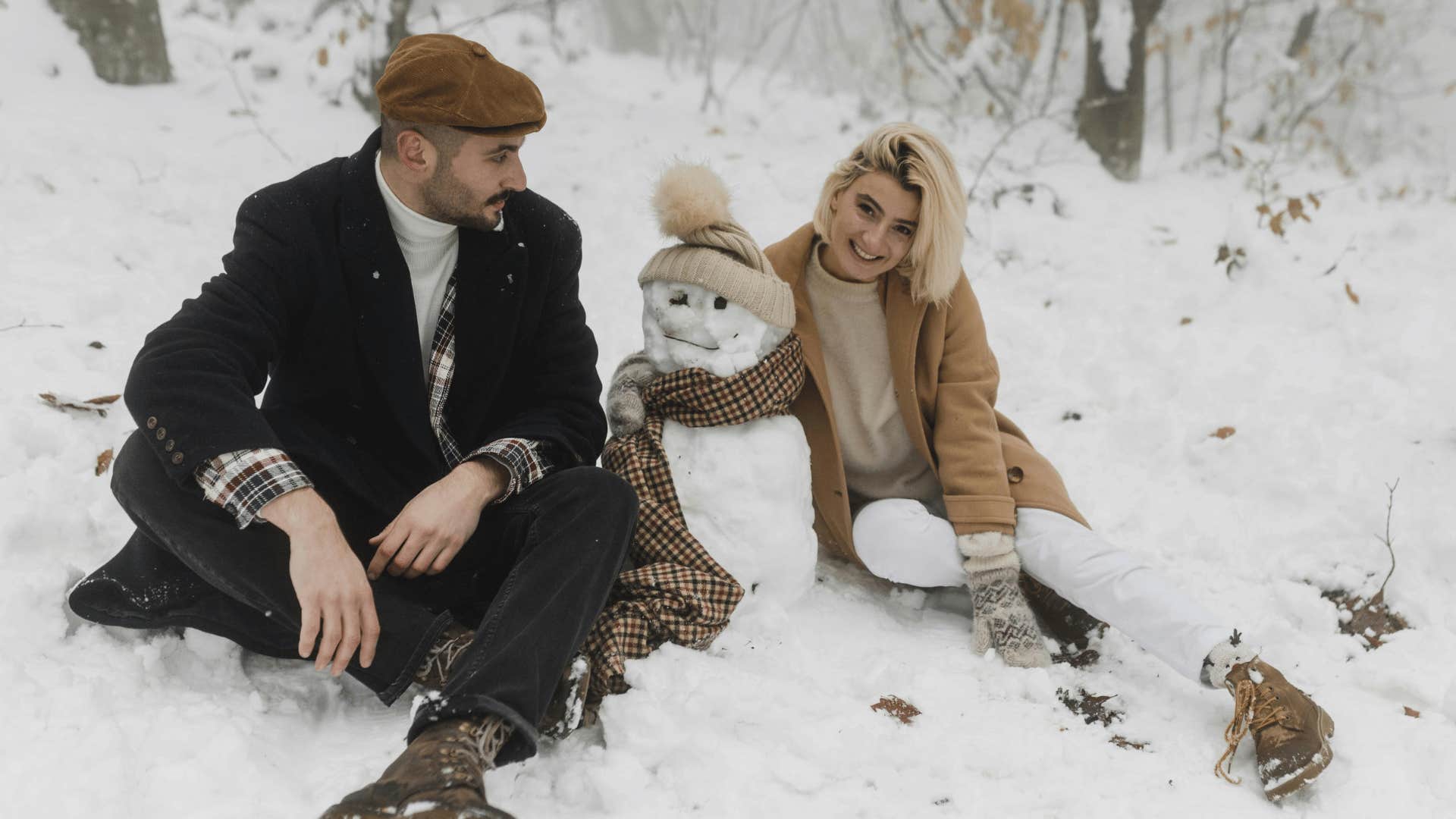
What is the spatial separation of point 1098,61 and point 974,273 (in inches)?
94.3

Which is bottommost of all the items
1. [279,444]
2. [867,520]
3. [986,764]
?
[986,764]

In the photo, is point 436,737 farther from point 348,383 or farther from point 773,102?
point 773,102

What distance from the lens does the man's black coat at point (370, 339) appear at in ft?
6.88

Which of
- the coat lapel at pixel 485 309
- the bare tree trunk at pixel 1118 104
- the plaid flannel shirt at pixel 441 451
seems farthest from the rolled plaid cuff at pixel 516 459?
the bare tree trunk at pixel 1118 104

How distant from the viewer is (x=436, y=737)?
5.42 ft

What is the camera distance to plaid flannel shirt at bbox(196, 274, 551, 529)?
72.7 inches

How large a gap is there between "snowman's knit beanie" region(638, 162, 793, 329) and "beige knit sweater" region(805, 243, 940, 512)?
0.19 meters

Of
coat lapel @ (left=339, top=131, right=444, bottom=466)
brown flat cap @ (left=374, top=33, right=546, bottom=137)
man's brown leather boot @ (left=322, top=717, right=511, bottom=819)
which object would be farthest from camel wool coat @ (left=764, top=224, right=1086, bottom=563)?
man's brown leather boot @ (left=322, top=717, right=511, bottom=819)

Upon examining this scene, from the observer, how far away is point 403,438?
230cm

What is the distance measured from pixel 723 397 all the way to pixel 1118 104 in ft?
15.1

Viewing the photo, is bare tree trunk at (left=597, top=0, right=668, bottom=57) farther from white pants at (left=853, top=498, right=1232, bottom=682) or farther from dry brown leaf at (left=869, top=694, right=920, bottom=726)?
dry brown leaf at (left=869, top=694, right=920, bottom=726)

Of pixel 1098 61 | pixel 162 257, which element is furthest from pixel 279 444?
pixel 1098 61

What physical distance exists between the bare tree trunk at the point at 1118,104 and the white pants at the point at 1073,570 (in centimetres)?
422

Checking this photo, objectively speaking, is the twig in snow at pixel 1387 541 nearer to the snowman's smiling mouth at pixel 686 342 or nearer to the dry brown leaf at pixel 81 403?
the snowman's smiling mouth at pixel 686 342
